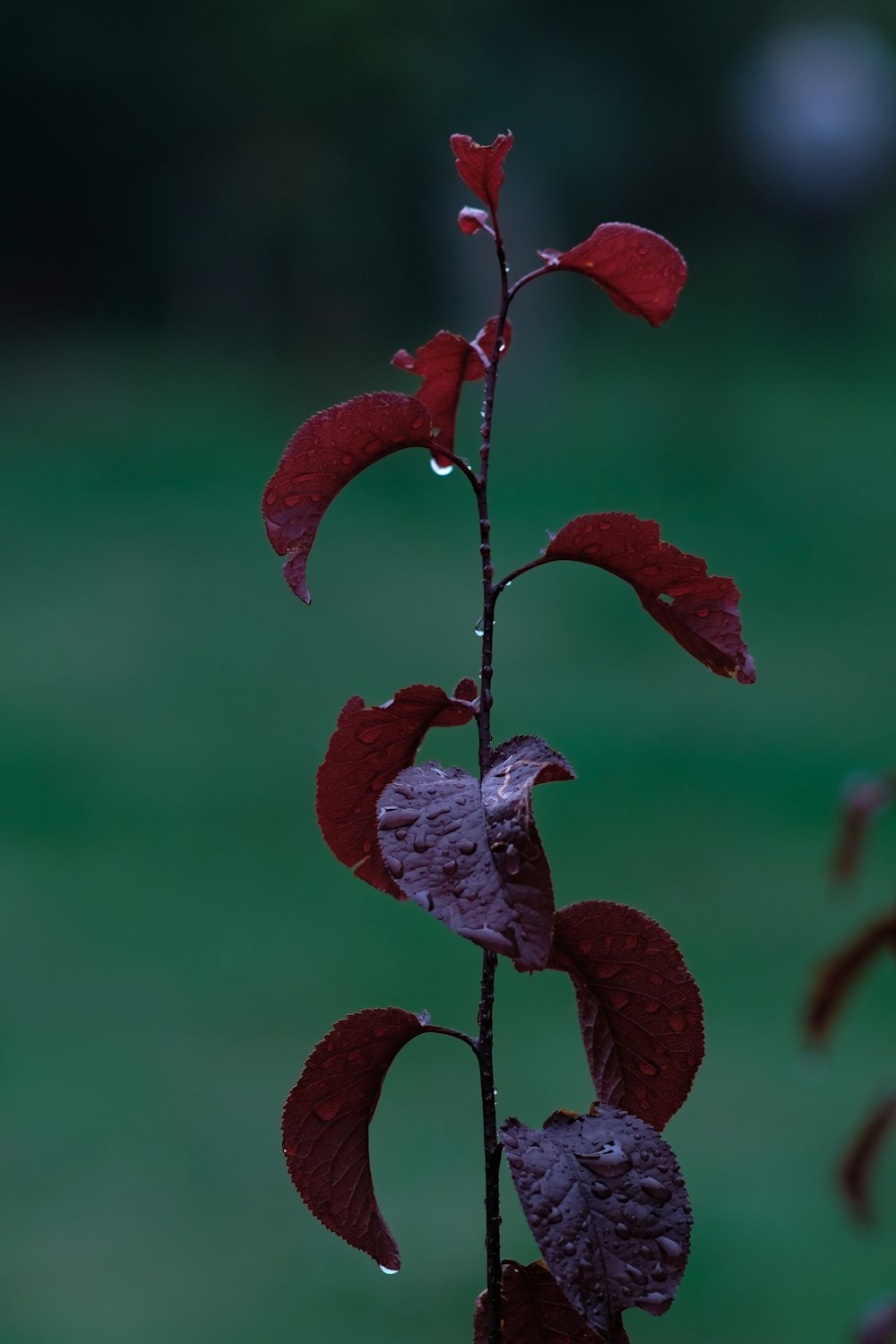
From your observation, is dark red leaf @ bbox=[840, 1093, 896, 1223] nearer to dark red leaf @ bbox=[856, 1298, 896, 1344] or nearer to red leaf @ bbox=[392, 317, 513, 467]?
dark red leaf @ bbox=[856, 1298, 896, 1344]

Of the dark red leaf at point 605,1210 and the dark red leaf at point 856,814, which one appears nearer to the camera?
the dark red leaf at point 605,1210

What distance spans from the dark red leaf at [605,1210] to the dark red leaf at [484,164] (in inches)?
11.0

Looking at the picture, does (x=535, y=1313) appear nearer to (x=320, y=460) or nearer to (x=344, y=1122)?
(x=344, y=1122)

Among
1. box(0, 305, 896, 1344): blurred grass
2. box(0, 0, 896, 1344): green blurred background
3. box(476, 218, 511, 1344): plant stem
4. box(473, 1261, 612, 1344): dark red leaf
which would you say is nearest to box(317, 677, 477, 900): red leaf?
box(476, 218, 511, 1344): plant stem

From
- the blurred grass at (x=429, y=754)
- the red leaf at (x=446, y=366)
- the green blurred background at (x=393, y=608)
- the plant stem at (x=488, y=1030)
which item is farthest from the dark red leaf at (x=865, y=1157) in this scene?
the blurred grass at (x=429, y=754)

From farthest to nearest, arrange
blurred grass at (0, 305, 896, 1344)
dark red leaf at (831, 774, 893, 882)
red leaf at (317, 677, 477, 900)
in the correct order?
blurred grass at (0, 305, 896, 1344), dark red leaf at (831, 774, 893, 882), red leaf at (317, 677, 477, 900)

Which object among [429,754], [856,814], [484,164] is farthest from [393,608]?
[484,164]

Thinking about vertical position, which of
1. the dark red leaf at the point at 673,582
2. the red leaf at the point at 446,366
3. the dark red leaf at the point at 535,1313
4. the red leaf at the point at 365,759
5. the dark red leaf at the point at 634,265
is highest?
the dark red leaf at the point at 634,265

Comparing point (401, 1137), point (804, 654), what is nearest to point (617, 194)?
point (804, 654)

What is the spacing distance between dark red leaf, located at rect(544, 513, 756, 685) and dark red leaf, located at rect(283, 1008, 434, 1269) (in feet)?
0.47

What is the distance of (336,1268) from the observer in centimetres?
174

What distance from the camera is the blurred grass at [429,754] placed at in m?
1.76

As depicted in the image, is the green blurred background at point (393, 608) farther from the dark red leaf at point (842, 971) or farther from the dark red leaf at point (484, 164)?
the dark red leaf at point (484, 164)

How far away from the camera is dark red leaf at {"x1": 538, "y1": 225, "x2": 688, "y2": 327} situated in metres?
0.42
